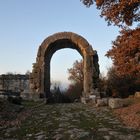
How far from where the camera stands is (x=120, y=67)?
56.1ft

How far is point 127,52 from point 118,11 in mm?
2779

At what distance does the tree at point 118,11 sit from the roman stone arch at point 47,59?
1389 cm

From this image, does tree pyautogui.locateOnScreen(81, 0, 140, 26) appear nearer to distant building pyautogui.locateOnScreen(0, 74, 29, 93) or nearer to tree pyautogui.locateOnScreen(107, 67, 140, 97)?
tree pyautogui.locateOnScreen(107, 67, 140, 97)

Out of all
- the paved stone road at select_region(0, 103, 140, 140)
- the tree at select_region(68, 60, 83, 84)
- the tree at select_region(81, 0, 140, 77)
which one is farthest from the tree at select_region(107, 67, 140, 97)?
the tree at select_region(68, 60, 83, 84)

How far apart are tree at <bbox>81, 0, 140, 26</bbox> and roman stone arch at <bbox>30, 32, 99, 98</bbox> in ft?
45.6

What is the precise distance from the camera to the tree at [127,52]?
15.4m

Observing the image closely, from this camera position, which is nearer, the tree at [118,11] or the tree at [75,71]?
the tree at [118,11]

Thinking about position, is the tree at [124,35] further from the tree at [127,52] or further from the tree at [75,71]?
the tree at [75,71]

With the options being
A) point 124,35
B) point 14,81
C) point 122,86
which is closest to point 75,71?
point 14,81

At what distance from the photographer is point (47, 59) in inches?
1205

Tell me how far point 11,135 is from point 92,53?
62.5ft

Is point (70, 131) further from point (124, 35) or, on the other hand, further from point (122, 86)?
point (122, 86)

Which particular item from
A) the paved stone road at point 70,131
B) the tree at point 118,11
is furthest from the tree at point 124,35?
the paved stone road at point 70,131

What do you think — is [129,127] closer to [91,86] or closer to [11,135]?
[11,135]
